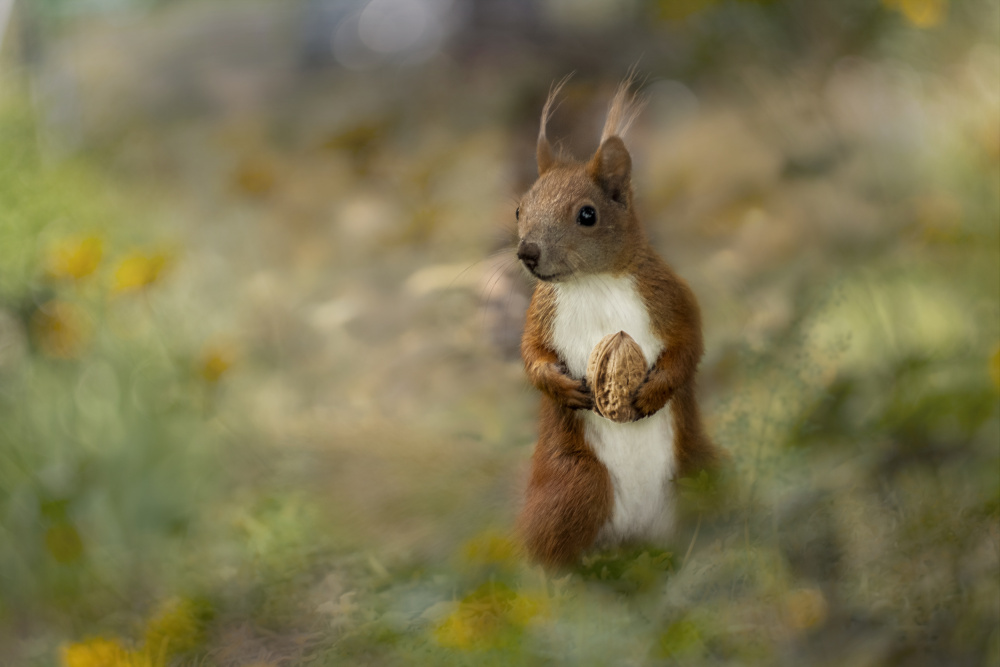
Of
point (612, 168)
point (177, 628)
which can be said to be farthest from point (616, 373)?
point (177, 628)

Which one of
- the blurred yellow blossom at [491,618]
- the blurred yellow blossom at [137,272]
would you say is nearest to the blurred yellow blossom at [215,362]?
the blurred yellow blossom at [137,272]

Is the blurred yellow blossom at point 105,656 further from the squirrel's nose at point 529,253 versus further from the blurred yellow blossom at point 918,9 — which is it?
the blurred yellow blossom at point 918,9

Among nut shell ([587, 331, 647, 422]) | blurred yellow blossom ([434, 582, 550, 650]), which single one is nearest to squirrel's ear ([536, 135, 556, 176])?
nut shell ([587, 331, 647, 422])

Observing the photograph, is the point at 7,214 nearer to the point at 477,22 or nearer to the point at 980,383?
the point at 477,22

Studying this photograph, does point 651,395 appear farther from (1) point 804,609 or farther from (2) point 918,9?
(2) point 918,9

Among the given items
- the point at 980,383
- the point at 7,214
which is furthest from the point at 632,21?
the point at 7,214

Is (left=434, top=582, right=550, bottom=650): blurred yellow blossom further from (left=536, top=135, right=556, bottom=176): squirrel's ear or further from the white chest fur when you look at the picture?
(left=536, top=135, right=556, bottom=176): squirrel's ear

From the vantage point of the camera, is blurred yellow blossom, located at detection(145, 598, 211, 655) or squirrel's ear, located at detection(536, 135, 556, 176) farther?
blurred yellow blossom, located at detection(145, 598, 211, 655)
